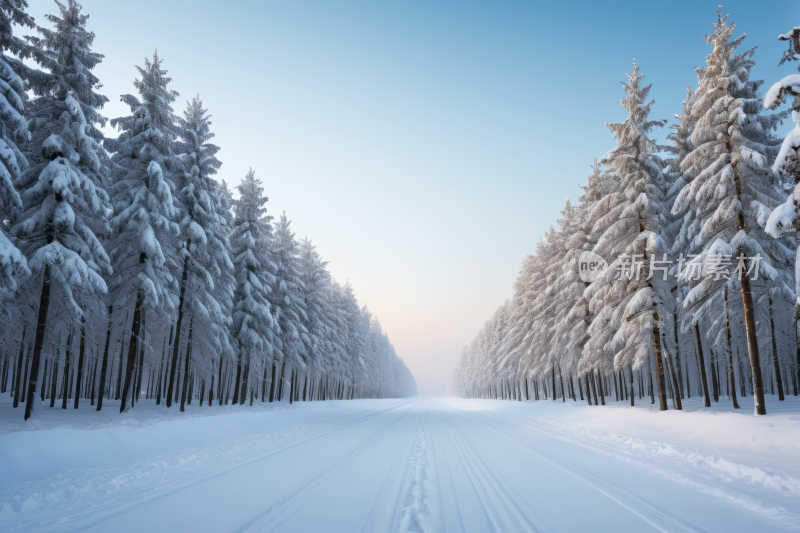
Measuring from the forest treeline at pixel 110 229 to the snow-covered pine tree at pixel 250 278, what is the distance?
0.10m

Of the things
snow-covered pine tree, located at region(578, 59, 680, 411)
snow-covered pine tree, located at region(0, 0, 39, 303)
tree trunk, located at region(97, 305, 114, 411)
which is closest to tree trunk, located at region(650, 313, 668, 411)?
snow-covered pine tree, located at region(578, 59, 680, 411)

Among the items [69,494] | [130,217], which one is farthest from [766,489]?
[130,217]

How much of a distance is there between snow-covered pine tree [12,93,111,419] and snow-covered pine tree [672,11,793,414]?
82.4 feet

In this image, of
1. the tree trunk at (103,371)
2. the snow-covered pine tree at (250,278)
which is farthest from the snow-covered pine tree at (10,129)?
the snow-covered pine tree at (250,278)

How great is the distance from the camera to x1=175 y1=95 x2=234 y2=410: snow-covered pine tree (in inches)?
870

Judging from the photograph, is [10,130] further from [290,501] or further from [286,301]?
[286,301]

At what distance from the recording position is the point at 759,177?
1642cm

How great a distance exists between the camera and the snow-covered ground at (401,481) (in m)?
5.57

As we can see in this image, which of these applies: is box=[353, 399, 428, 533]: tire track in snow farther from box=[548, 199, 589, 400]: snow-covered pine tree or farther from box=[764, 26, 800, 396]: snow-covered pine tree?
box=[548, 199, 589, 400]: snow-covered pine tree

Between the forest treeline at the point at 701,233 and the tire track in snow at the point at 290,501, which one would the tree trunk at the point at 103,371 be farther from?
the forest treeline at the point at 701,233

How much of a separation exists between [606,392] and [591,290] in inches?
1329

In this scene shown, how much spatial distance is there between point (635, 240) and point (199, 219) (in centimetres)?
2432

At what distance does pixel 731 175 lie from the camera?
16203 mm

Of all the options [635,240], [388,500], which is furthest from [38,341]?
[635,240]
